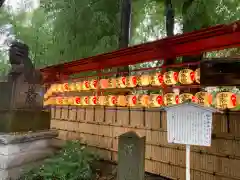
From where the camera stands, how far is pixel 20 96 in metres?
7.88

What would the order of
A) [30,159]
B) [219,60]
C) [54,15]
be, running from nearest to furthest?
[219,60] < [30,159] < [54,15]

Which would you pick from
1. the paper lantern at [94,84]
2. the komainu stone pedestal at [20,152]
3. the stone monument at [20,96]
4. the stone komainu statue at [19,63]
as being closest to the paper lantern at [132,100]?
the paper lantern at [94,84]

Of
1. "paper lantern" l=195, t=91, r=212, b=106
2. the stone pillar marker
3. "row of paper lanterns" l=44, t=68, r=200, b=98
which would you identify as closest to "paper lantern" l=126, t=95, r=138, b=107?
"row of paper lanterns" l=44, t=68, r=200, b=98

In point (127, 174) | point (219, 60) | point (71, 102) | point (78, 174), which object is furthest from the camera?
point (71, 102)

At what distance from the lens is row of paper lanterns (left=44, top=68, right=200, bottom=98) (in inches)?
243

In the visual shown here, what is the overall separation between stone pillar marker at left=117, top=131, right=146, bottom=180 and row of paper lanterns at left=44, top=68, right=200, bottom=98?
224 centimetres

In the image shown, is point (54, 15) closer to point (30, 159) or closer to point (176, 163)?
point (30, 159)

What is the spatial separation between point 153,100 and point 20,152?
4594 millimetres

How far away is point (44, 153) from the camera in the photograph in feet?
26.7

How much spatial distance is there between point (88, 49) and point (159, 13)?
16.9ft

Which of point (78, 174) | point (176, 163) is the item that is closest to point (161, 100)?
point (176, 163)

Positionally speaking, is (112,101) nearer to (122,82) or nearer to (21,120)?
(122,82)

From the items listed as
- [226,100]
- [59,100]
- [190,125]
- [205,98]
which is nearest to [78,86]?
[59,100]

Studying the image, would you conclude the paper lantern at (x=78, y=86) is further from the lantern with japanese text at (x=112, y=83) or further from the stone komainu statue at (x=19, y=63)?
the stone komainu statue at (x=19, y=63)
